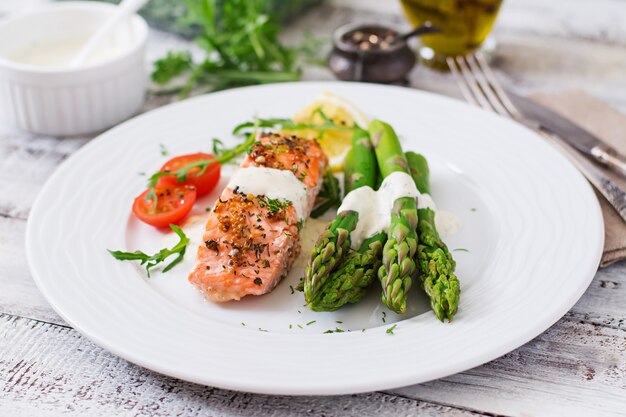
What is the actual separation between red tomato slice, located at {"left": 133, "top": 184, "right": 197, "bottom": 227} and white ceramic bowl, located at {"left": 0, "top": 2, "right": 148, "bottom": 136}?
1310 mm

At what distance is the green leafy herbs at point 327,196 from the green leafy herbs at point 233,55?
1609mm

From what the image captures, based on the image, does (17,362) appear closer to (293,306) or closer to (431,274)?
(293,306)

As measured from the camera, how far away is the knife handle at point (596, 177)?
4.12 m

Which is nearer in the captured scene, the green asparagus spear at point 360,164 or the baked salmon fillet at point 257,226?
the baked salmon fillet at point 257,226

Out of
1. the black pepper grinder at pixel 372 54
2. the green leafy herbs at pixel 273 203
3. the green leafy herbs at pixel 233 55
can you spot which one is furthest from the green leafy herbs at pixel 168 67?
the green leafy herbs at pixel 273 203

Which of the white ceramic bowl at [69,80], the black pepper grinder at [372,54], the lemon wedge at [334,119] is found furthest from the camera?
the black pepper grinder at [372,54]

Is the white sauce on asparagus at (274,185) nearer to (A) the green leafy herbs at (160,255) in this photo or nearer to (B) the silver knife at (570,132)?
(A) the green leafy herbs at (160,255)

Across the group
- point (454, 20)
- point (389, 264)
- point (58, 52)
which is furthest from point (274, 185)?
point (454, 20)

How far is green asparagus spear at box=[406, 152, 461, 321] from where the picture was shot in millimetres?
3301

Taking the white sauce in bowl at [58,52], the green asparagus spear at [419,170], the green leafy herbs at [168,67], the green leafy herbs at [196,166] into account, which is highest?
the green asparagus spear at [419,170]

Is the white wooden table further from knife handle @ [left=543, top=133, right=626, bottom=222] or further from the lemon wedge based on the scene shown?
the lemon wedge

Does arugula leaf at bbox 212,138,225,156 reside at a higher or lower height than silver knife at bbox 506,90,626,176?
lower

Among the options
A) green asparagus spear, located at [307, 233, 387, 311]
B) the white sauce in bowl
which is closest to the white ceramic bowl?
the white sauce in bowl

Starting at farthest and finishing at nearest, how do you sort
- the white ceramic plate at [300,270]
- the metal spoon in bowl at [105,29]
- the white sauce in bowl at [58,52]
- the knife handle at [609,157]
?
the white sauce in bowl at [58,52], the metal spoon in bowl at [105,29], the knife handle at [609,157], the white ceramic plate at [300,270]
